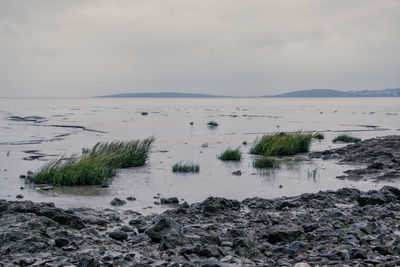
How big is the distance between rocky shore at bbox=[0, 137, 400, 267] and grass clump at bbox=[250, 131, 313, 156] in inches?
569

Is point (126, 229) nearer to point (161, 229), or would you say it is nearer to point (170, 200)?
point (161, 229)

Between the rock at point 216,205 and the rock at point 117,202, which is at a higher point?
the rock at point 216,205

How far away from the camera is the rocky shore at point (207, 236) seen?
7.52 metres

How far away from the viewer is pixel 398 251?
7.79m

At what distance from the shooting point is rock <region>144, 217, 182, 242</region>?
29.3ft

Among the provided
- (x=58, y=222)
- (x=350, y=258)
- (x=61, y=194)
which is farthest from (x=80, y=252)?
(x=61, y=194)

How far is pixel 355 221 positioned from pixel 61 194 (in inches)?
377

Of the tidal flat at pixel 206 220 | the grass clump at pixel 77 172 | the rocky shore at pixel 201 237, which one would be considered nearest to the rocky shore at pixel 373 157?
the tidal flat at pixel 206 220

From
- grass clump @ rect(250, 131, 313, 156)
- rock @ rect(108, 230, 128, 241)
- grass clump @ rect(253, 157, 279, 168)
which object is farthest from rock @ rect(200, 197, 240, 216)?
grass clump @ rect(250, 131, 313, 156)

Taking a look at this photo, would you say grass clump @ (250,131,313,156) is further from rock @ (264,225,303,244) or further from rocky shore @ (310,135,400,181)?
rock @ (264,225,303,244)

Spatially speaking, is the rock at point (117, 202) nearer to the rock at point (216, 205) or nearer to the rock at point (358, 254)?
the rock at point (216, 205)

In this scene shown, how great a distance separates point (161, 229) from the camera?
357 inches

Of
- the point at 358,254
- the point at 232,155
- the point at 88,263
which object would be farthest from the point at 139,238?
the point at 232,155

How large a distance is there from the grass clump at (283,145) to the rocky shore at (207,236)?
14461mm
